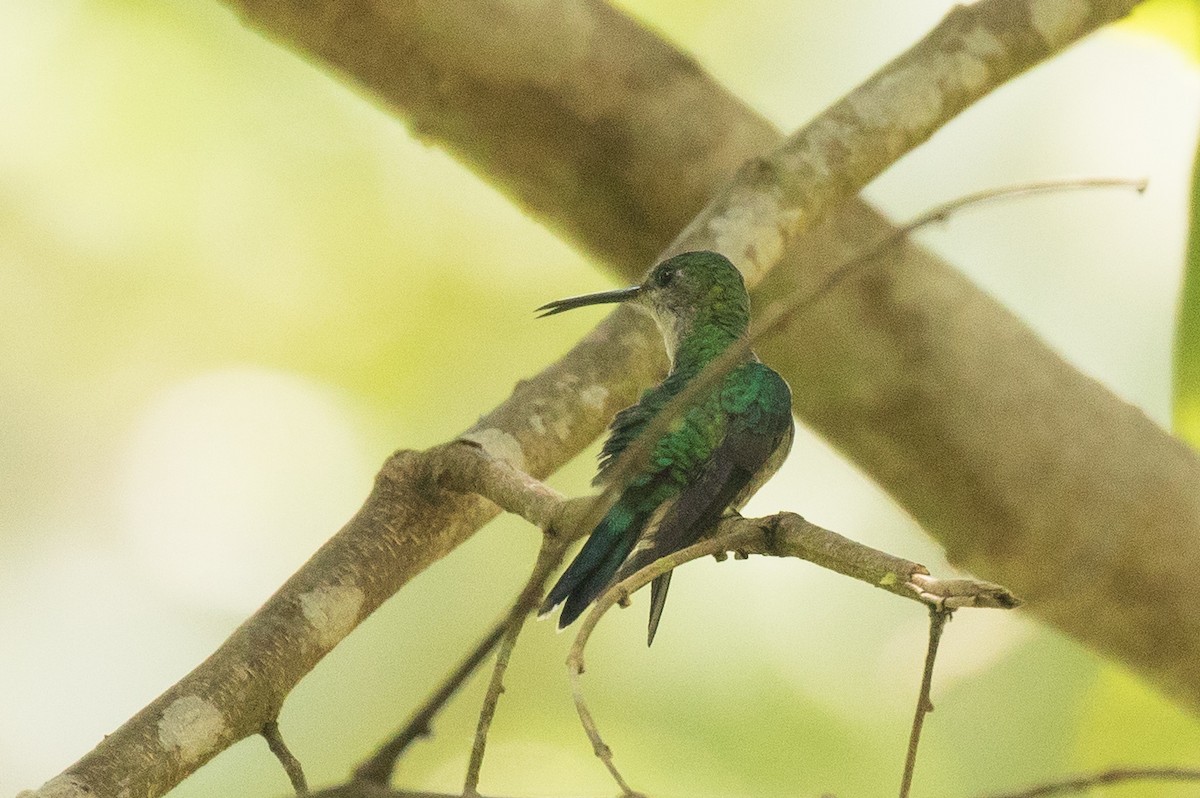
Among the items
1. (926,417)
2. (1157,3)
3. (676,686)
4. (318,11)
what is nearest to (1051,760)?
(676,686)

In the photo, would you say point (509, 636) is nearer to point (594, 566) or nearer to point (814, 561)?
point (814, 561)

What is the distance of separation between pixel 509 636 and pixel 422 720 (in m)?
0.36

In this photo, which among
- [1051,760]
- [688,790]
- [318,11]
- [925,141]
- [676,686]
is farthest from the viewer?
[676,686]

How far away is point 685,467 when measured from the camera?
254cm

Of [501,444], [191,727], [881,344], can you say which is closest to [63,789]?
[191,727]

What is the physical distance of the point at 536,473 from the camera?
9.16ft

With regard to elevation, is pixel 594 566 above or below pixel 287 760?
above

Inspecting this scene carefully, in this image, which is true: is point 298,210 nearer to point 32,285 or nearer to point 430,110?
point 32,285

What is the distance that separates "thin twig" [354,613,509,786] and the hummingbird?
107 centimetres

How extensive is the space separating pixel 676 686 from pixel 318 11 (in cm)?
490

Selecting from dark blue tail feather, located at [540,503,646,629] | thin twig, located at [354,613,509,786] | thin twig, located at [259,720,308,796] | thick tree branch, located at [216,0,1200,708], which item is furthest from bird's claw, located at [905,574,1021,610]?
thick tree branch, located at [216,0,1200,708]

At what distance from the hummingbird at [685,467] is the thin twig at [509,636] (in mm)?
405

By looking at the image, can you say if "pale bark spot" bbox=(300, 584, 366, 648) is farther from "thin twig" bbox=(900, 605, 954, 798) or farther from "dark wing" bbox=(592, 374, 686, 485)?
"thin twig" bbox=(900, 605, 954, 798)

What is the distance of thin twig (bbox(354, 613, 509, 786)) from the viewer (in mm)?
1018
